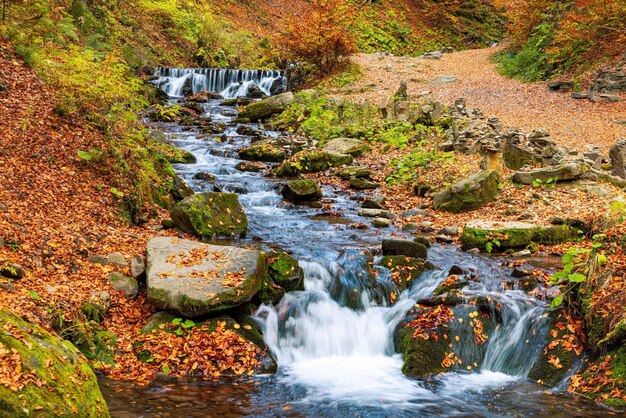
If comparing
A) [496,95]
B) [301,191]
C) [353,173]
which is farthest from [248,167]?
[496,95]

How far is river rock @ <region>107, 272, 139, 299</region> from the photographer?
615 cm

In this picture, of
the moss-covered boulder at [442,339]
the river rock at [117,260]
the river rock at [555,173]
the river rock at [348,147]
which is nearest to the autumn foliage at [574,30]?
the river rock at [555,173]

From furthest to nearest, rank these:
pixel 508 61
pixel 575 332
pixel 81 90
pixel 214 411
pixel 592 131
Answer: pixel 508 61 < pixel 592 131 < pixel 81 90 < pixel 575 332 < pixel 214 411

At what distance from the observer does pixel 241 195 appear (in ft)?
36.3

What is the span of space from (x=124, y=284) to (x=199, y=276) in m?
0.93

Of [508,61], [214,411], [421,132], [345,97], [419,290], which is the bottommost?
[214,411]

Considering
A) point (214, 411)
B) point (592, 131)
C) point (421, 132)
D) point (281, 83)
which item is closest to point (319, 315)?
point (214, 411)

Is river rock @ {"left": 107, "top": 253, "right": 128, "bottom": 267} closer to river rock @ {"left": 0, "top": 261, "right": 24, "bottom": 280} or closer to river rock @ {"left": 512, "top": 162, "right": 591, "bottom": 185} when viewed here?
river rock @ {"left": 0, "top": 261, "right": 24, "bottom": 280}

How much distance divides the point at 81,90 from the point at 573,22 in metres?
17.5

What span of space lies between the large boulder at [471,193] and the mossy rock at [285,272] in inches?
173

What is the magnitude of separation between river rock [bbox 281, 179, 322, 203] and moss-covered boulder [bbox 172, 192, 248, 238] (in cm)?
190

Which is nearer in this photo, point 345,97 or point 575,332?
point 575,332

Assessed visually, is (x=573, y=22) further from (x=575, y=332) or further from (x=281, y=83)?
(x=575, y=332)

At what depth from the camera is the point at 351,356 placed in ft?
20.9
